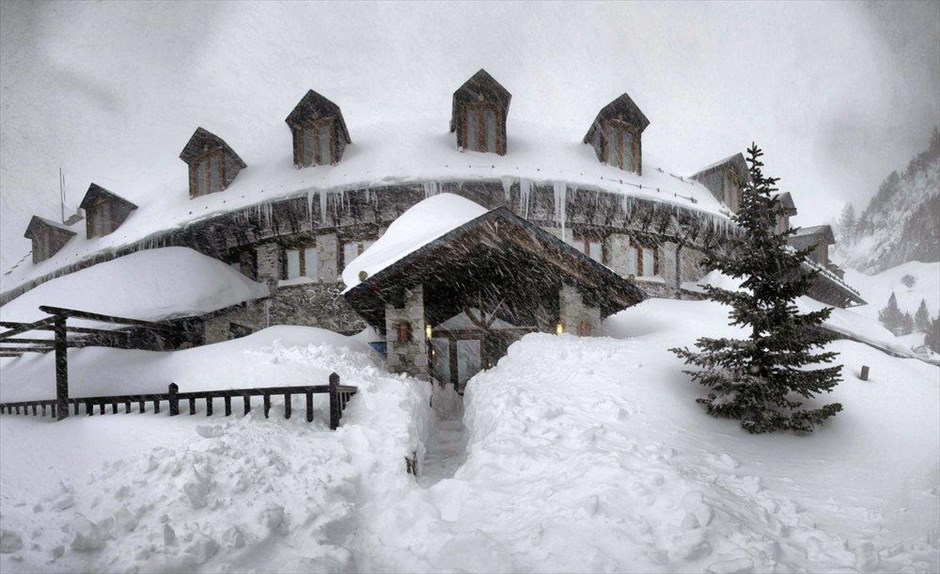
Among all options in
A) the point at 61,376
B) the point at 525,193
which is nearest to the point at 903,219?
the point at 525,193

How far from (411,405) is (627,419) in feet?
13.4

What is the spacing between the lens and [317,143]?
1584 centimetres

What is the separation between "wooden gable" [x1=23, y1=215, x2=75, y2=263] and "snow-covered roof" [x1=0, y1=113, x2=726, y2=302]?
33.2 inches

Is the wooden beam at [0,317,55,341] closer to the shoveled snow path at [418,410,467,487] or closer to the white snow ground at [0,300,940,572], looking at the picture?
the white snow ground at [0,300,940,572]

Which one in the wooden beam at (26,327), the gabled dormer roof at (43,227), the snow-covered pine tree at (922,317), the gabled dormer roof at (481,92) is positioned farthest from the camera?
the snow-covered pine tree at (922,317)

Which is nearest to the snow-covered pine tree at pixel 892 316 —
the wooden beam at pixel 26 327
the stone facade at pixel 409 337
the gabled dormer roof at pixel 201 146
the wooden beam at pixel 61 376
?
the stone facade at pixel 409 337

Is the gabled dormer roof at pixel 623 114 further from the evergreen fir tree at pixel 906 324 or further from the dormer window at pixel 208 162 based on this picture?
the evergreen fir tree at pixel 906 324

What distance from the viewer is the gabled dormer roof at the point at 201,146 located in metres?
16.9

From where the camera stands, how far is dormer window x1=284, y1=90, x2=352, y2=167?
15.7 m

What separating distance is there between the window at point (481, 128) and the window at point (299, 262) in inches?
291

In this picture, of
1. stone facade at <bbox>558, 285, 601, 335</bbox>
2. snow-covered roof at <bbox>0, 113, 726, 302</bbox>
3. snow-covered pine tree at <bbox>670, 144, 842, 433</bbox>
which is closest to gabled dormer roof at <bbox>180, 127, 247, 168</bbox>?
snow-covered roof at <bbox>0, 113, 726, 302</bbox>

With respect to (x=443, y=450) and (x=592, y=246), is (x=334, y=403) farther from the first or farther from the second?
(x=592, y=246)

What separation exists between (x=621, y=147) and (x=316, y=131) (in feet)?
39.2

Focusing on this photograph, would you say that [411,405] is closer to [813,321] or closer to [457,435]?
[457,435]
